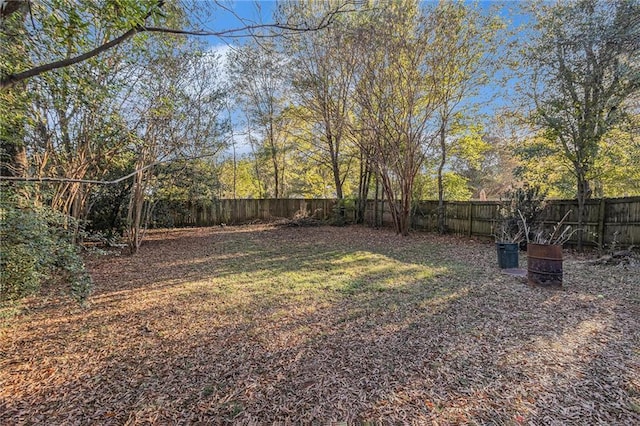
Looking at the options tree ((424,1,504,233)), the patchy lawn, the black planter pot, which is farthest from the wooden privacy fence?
tree ((424,1,504,233))

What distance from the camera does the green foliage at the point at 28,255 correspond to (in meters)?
2.35

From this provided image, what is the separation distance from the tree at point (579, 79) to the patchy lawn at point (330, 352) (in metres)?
2.99

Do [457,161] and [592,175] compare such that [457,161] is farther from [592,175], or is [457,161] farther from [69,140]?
[69,140]

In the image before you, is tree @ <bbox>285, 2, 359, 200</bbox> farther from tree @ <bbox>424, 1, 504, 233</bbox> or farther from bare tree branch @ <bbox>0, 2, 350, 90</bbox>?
bare tree branch @ <bbox>0, 2, 350, 90</bbox>

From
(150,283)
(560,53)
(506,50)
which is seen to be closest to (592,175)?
(560,53)

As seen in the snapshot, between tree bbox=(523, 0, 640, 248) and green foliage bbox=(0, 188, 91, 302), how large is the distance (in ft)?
25.0

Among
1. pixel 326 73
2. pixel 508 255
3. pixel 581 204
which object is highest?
pixel 326 73

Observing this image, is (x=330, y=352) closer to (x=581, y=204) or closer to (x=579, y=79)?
(x=581, y=204)

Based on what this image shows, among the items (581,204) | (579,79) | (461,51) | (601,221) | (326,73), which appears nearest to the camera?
(579,79)

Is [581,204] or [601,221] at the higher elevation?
[581,204]

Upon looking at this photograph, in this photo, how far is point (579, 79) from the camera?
231 inches

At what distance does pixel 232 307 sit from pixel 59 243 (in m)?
1.77

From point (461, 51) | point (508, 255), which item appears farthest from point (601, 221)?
point (461, 51)

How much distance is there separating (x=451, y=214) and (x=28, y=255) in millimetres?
9427
